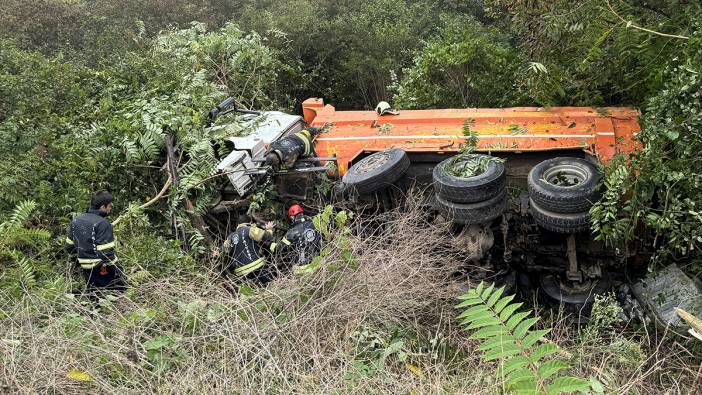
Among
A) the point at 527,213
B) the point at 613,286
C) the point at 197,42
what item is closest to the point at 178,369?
the point at 527,213

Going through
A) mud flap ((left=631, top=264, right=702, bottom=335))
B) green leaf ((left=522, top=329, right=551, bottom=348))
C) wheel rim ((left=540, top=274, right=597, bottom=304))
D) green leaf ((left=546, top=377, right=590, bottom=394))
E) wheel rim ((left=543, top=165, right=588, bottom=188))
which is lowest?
wheel rim ((left=540, top=274, right=597, bottom=304))

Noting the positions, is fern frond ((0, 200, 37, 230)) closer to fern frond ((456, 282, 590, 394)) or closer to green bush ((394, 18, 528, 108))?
fern frond ((456, 282, 590, 394))

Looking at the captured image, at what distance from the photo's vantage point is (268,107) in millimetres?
9312

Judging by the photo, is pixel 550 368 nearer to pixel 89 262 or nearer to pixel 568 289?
pixel 568 289

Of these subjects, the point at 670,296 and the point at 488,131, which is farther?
the point at 488,131

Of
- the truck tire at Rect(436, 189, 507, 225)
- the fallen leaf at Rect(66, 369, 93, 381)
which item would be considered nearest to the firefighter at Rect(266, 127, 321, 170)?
the truck tire at Rect(436, 189, 507, 225)

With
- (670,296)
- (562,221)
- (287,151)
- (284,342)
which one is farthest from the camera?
(287,151)

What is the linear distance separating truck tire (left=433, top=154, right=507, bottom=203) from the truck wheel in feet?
1.87

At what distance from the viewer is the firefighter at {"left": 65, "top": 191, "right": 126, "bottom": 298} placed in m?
5.27

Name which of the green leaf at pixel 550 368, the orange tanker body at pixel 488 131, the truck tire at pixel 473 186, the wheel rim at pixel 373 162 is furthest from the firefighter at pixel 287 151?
the green leaf at pixel 550 368

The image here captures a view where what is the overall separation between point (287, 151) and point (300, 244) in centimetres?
120

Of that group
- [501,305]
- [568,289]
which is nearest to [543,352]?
[501,305]

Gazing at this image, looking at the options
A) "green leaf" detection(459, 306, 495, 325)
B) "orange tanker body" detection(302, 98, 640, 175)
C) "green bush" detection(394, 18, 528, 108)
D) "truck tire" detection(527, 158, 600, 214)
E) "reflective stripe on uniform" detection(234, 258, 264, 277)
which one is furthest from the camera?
"green bush" detection(394, 18, 528, 108)

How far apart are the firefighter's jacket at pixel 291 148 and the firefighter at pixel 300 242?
23.9 inches
